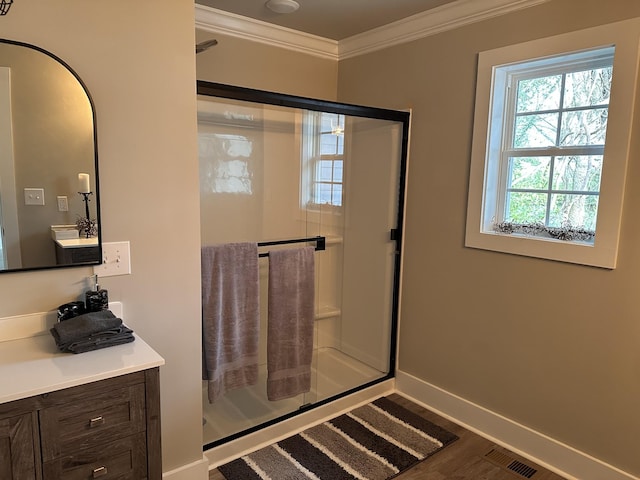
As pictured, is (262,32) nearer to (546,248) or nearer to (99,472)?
(546,248)

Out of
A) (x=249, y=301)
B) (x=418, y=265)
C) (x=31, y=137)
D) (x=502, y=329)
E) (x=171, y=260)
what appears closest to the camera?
(x=31, y=137)

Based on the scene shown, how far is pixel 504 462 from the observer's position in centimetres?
234

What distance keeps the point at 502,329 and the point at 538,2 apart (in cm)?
168

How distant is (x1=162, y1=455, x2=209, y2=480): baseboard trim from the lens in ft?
6.62

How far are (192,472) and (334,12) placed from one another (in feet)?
8.46

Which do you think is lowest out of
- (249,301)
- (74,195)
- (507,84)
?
(249,301)

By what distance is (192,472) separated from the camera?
2074 millimetres

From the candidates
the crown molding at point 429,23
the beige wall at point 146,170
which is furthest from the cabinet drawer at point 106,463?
the crown molding at point 429,23

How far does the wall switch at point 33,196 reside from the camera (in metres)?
1.60

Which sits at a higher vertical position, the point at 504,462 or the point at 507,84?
the point at 507,84

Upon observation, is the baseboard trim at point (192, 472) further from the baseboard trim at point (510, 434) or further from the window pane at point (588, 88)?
the window pane at point (588, 88)

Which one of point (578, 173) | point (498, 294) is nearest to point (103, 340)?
point (498, 294)

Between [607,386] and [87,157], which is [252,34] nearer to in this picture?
[87,157]

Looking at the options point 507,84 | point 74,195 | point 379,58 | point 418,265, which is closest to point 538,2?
point 507,84
